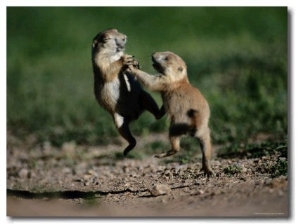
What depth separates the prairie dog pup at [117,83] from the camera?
17.7 ft

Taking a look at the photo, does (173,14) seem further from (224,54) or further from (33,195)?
(33,195)

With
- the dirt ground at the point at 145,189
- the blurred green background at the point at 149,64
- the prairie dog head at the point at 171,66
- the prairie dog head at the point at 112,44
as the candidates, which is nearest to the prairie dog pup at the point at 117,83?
the prairie dog head at the point at 112,44

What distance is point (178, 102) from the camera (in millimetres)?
5156

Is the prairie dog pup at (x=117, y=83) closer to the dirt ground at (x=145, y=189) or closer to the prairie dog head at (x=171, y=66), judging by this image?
the prairie dog head at (x=171, y=66)

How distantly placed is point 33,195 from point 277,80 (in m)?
2.78

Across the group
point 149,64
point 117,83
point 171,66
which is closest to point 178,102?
point 171,66

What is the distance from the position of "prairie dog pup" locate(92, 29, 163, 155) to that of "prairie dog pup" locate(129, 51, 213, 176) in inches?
6.9

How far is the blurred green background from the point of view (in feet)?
22.4

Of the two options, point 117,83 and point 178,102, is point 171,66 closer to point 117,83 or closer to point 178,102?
point 178,102

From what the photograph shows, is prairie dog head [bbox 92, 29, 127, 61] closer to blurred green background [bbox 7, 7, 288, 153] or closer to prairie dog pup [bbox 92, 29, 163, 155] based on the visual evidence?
prairie dog pup [bbox 92, 29, 163, 155]

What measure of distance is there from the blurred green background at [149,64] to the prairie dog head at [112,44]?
0.96 meters

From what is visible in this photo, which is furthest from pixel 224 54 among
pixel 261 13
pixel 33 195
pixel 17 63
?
pixel 33 195
